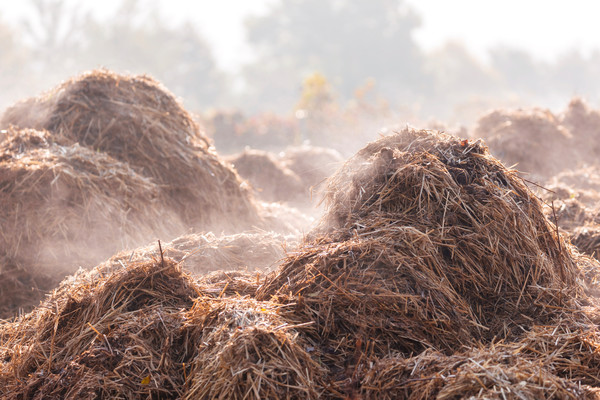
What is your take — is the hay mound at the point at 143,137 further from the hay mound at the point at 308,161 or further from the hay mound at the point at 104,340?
the hay mound at the point at 308,161

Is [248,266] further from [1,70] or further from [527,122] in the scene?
[1,70]

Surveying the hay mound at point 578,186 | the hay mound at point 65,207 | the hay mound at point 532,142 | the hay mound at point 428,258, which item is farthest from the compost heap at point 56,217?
the hay mound at point 532,142

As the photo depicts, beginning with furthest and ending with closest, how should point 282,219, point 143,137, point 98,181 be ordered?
point 282,219 < point 143,137 < point 98,181

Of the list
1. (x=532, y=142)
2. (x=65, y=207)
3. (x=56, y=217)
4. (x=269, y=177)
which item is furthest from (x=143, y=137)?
(x=532, y=142)

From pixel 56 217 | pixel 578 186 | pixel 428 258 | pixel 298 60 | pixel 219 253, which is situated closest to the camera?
pixel 428 258

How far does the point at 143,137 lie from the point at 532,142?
5.72 m

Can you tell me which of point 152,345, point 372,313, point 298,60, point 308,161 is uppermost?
point 298,60

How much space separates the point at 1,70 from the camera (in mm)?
29844

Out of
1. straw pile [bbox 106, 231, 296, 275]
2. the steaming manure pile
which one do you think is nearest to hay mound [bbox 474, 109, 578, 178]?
the steaming manure pile

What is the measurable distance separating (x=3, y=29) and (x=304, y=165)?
3004 cm

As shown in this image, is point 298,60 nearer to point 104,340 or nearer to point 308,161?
point 308,161

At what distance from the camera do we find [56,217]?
13.5 ft

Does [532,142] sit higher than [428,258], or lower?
higher

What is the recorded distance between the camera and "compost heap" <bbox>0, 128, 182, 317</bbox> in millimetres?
4016
